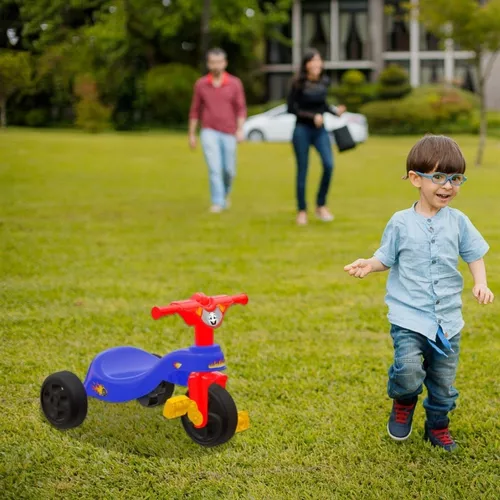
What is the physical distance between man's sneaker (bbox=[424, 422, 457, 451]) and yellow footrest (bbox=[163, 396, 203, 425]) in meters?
0.98

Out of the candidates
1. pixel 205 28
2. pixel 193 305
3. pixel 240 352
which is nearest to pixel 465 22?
pixel 240 352

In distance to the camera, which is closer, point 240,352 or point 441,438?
point 441,438

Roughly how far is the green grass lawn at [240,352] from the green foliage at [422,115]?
24.9 m

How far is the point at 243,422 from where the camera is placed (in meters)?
3.97

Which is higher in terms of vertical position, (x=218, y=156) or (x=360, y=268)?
(x=360, y=268)

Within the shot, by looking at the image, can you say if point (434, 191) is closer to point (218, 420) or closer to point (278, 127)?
point (218, 420)

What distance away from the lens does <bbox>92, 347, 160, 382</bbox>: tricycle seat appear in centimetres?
421

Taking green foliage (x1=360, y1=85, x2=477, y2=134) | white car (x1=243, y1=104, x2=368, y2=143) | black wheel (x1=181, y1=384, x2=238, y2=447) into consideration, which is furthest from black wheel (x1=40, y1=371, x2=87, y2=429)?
green foliage (x1=360, y1=85, x2=477, y2=134)

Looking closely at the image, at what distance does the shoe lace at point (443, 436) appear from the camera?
3873mm

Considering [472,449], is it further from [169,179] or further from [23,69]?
[23,69]

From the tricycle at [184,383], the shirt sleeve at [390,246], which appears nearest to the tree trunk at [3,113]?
the tricycle at [184,383]

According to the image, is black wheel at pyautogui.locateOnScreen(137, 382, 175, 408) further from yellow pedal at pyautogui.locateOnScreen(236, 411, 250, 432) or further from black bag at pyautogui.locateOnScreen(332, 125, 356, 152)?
black bag at pyautogui.locateOnScreen(332, 125, 356, 152)

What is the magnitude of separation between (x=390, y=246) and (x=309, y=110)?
6874 mm

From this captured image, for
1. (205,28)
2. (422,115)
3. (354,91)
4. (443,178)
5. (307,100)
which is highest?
(205,28)
